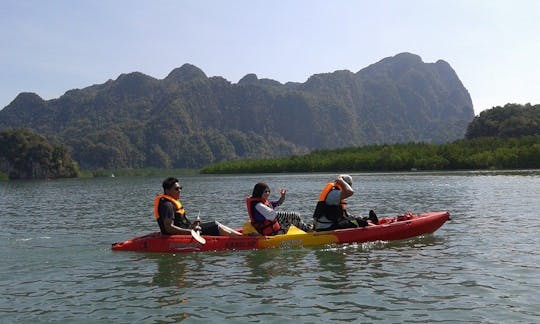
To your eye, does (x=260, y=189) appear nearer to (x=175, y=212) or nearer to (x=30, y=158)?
(x=175, y=212)

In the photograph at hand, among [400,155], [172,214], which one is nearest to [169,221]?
[172,214]

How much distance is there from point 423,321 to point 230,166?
442 feet

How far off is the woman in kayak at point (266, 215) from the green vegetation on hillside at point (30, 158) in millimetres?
156431

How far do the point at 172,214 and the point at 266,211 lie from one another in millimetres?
2811

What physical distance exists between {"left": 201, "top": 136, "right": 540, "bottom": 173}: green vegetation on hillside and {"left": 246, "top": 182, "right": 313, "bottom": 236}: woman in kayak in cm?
7155

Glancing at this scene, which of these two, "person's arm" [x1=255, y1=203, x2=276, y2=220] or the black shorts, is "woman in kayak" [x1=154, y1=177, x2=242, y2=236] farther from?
"person's arm" [x1=255, y1=203, x2=276, y2=220]

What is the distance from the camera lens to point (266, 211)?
1622 centimetres

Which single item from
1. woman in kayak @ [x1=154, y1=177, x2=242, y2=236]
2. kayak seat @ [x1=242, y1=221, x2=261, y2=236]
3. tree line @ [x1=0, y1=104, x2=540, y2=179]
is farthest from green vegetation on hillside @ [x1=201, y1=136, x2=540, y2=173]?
woman in kayak @ [x1=154, y1=177, x2=242, y2=236]

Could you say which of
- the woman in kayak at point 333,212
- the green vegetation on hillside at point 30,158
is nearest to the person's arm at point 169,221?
the woman in kayak at point 333,212

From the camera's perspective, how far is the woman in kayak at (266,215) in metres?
16.0

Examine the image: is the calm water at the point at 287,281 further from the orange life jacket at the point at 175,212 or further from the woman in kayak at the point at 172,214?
the orange life jacket at the point at 175,212

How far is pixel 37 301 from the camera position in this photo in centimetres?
Answer: 1098

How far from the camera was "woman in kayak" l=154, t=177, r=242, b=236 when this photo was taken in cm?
1566

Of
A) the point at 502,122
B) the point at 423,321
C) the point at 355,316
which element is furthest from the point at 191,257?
the point at 502,122
